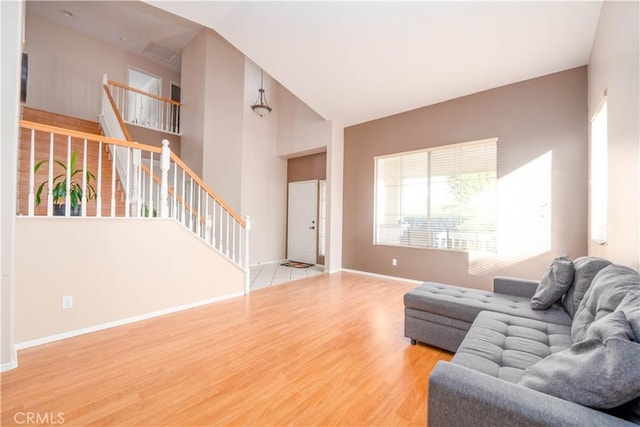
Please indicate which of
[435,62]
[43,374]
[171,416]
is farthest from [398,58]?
[43,374]

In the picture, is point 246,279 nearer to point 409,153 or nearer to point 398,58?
point 409,153

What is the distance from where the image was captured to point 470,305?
221 cm

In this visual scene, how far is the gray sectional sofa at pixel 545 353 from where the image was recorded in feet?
2.83

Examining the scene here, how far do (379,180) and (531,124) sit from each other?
2.39 meters

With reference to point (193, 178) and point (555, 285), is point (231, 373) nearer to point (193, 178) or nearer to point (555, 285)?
point (193, 178)

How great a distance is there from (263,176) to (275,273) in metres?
2.36

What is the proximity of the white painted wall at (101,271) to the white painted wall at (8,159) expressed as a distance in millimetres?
403

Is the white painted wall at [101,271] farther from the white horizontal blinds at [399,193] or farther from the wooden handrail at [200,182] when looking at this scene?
the white horizontal blinds at [399,193]

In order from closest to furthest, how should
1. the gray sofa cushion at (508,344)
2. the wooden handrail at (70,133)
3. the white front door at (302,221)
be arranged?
1. the gray sofa cushion at (508,344)
2. the wooden handrail at (70,133)
3. the white front door at (302,221)

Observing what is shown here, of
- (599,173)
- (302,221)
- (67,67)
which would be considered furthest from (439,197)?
(67,67)

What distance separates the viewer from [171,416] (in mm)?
1574

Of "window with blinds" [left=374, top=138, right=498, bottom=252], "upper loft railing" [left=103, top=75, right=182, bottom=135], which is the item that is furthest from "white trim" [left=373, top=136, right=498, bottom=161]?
"upper loft railing" [left=103, top=75, right=182, bottom=135]

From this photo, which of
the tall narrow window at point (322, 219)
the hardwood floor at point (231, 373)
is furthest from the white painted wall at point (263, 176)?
the hardwood floor at point (231, 373)

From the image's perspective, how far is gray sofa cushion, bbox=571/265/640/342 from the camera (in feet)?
4.20
